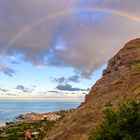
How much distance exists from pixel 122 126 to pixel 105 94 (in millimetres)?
11233

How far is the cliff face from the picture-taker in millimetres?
26953

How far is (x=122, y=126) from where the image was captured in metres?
19.9

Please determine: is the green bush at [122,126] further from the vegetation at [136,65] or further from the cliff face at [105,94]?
the vegetation at [136,65]

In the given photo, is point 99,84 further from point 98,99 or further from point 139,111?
point 139,111

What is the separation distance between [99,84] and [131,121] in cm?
1454

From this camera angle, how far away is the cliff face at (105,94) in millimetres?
26953

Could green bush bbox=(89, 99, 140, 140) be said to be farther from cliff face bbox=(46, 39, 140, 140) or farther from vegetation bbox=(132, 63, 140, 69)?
vegetation bbox=(132, 63, 140, 69)

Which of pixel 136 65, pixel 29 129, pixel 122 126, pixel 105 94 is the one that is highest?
pixel 136 65

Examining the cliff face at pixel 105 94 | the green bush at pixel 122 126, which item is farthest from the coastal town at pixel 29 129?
the green bush at pixel 122 126

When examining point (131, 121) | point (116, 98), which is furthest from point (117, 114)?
point (116, 98)

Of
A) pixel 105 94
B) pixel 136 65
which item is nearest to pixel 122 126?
pixel 105 94

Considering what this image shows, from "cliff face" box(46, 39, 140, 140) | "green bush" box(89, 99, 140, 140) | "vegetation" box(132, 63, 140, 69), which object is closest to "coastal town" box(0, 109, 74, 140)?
"cliff face" box(46, 39, 140, 140)

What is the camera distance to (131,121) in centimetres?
1983

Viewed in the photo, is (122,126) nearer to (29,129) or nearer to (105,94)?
(105,94)
